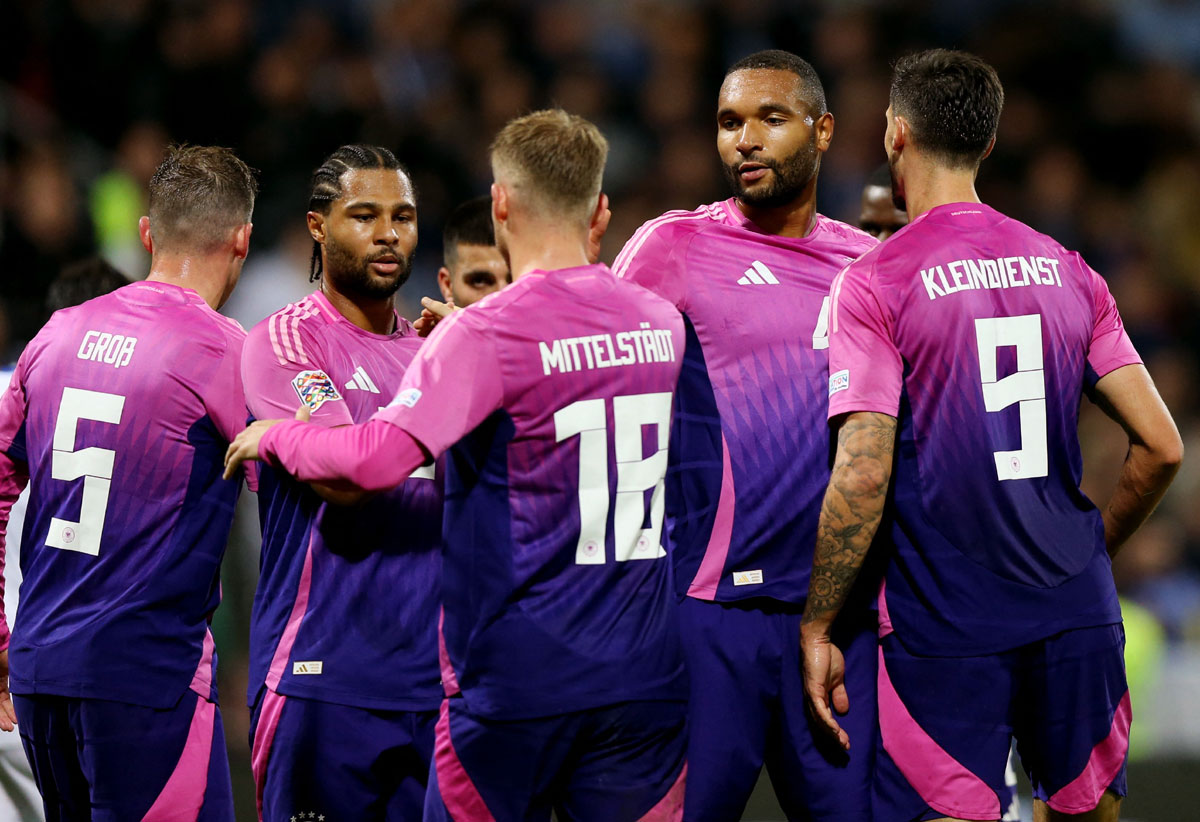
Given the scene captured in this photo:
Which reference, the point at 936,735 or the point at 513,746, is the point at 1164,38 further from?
the point at 513,746

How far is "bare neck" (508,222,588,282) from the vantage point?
3738 mm

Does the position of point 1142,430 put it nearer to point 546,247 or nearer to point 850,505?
point 850,505

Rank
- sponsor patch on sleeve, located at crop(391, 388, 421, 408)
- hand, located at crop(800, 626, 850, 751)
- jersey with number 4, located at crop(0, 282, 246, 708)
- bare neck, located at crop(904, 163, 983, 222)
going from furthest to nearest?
jersey with number 4, located at crop(0, 282, 246, 708) < bare neck, located at crop(904, 163, 983, 222) < hand, located at crop(800, 626, 850, 751) < sponsor patch on sleeve, located at crop(391, 388, 421, 408)

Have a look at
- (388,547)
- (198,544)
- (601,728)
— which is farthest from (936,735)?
(198,544)

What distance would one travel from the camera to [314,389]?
13.3ft

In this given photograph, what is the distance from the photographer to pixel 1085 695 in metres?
4.11

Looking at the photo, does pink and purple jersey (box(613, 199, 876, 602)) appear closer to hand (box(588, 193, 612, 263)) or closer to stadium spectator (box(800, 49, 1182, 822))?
stadium spectator (box(800, 49, 1182, 822))

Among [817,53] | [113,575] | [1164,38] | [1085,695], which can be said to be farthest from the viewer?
[1164,38]

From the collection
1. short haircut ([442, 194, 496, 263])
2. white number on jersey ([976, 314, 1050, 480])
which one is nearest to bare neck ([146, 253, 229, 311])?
short haircut ([442, 194, 496, 263])

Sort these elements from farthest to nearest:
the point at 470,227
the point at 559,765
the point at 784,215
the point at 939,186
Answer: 1. the point at 470,227
2. the point at 784,215
3. the point at 939,186
4. the point at 559,765

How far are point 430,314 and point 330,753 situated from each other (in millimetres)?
1343

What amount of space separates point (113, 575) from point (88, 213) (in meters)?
5.58

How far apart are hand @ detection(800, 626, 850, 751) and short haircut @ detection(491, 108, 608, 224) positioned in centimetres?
143

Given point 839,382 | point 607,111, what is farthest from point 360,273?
point 607,111
